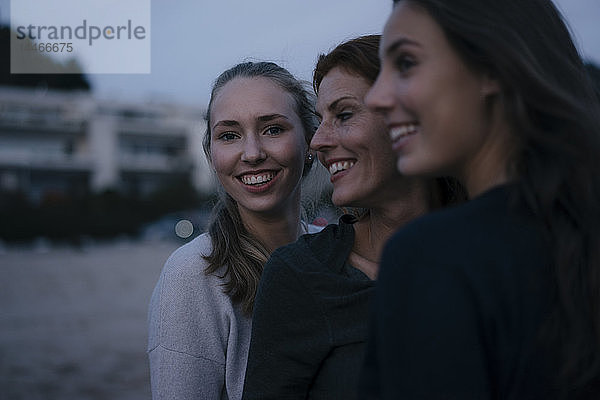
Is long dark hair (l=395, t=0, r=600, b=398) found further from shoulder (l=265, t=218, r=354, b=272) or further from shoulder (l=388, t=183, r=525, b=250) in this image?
shoulder (l=265, t=218, r=354, b=272)

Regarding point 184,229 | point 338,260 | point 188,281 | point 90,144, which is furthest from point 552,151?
point 90,144

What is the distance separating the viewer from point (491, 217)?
3.65 ft

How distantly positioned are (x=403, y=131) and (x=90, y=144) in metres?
49.4

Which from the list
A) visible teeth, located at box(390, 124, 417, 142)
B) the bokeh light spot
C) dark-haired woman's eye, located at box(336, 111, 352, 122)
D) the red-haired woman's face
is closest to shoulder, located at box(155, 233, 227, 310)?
→ the red-haired woman's face

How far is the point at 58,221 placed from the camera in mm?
35219

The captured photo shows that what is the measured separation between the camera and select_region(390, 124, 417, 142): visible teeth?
4.13 feet

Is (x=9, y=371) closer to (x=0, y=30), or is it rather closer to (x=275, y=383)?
(x=0, y=30)

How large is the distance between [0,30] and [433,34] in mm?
3772

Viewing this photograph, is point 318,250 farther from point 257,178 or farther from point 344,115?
point 257,178

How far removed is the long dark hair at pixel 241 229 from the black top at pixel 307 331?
527 mm

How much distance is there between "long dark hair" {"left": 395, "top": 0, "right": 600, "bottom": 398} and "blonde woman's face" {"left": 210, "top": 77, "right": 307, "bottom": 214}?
126cm

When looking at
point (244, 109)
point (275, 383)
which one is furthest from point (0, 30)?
point (275, 383)

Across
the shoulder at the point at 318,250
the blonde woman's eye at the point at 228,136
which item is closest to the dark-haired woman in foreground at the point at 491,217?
the shoulder at the point at 318,250

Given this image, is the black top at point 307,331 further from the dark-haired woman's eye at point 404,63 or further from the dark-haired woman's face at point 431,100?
the dark-haired woman's eye at point 404,63
